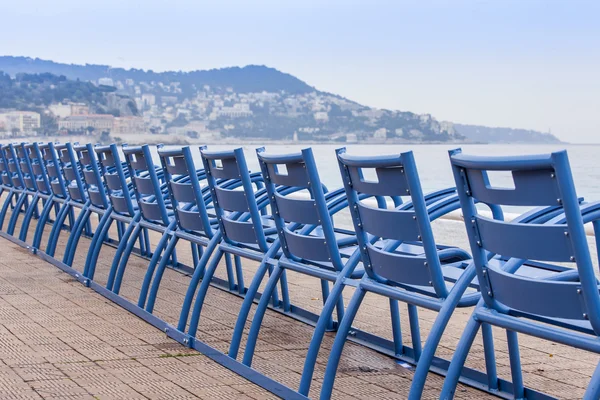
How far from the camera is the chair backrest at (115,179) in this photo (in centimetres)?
601

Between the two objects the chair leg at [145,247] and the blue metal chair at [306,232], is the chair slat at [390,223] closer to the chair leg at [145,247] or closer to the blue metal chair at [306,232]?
the blue metal chair at [306,232]

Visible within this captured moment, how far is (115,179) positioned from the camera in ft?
20.1

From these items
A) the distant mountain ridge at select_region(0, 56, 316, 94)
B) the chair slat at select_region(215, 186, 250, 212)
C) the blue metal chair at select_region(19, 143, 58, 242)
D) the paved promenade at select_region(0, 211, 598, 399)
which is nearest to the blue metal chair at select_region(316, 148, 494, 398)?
the paved promenade at select_region(0, 211, 598, 399)

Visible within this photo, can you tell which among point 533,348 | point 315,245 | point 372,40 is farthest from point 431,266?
point 372,40

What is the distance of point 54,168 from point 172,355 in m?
3.96

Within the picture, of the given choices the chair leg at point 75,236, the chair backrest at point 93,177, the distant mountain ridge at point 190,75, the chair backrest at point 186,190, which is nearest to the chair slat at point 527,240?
the chair backrest at point 186,190

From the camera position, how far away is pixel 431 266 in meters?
2.95

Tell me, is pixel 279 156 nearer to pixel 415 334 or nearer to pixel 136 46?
pixel 415 334

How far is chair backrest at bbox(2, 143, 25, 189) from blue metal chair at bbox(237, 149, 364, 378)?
19.8ft

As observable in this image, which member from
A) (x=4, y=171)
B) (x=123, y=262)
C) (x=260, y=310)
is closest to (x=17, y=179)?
(x=4, y=171)

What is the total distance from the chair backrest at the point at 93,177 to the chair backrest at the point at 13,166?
2.65m

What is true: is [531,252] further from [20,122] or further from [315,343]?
[20,122]

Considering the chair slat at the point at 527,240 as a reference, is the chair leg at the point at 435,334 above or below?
below

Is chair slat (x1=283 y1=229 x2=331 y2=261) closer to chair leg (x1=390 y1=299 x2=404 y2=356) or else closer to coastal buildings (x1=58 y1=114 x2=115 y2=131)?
chair leg (x1=390 y1=299 x2=404 y2=356)
